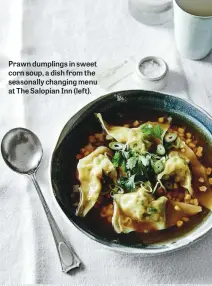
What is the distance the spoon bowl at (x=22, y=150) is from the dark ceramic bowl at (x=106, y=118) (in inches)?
2.5

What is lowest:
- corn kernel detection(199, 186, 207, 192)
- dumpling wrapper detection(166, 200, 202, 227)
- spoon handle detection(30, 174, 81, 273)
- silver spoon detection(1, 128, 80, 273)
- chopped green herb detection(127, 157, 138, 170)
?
spoon handle detection(30, 174, 81, 273)

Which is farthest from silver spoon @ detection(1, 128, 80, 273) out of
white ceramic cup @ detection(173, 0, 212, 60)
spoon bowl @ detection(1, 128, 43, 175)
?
white ceramic cup @ detection(173, 0, 212, 60)

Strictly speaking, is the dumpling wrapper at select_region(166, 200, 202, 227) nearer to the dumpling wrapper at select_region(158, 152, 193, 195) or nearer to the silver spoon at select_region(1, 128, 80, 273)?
the dumpling wrapper at select_region(158, 152, 193, 195)

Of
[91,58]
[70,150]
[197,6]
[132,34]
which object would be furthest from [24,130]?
[197,6]

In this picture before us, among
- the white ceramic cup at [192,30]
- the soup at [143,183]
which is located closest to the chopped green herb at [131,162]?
the soup at [143,183]

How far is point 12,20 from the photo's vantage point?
1.40 metres

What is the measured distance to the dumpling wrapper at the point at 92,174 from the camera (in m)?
1.12

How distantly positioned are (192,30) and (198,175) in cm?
32

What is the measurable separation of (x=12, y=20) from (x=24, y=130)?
0.33m

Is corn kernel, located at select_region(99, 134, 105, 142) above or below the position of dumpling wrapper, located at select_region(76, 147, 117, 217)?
above

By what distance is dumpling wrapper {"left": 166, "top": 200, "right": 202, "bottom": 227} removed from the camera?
1.10 m

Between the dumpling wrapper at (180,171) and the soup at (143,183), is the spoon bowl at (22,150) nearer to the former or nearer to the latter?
A: the soup at (143,183)

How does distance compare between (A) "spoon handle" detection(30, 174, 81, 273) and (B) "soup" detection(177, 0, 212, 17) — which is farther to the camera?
(B) "soup" detection(177, 0, 212, 17)

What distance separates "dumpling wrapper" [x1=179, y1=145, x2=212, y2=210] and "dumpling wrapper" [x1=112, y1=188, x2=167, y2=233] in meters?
0.07
